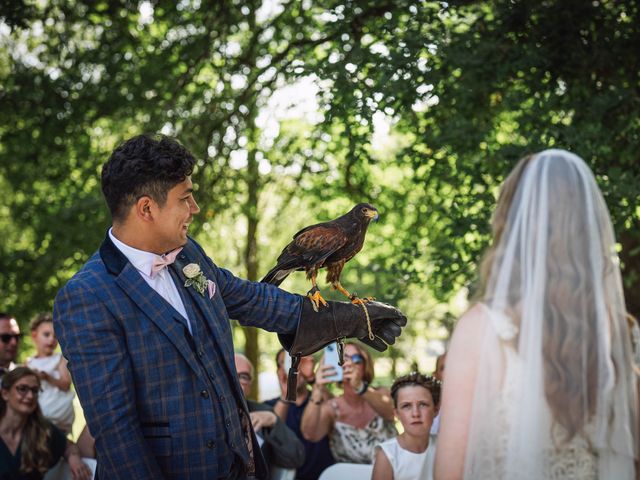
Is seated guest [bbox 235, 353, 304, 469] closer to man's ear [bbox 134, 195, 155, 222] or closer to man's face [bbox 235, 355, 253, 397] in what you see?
man's face [bbox 235, 355, 253, 397]

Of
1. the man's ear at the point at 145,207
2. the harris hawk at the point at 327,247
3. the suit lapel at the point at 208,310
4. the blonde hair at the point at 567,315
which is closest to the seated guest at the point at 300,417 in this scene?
the harris hawk at the point at 327,247

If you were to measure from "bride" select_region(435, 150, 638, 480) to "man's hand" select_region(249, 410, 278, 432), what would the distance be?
3140mm

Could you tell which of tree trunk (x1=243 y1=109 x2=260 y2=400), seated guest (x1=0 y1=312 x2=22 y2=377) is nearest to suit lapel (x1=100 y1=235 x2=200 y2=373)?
seated guest (x1=0 y1=312 x2=22 y2=377)

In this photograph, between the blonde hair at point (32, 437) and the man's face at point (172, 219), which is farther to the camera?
the blonde hair at point (32, 437)

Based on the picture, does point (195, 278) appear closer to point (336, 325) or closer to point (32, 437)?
point (336, 325)

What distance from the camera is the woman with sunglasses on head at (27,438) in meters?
5.55

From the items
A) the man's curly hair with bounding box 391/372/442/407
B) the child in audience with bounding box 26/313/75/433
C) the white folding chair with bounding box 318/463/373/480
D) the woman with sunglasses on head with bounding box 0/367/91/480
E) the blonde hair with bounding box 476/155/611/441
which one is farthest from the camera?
the child in audience with bounding box 26/313/75/433

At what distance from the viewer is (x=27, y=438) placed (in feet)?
18.6

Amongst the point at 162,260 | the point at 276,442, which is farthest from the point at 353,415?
the point at 162,260

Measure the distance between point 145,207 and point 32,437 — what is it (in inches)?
136

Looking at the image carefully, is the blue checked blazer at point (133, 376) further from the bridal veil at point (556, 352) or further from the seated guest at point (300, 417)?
the seated guest at point (300, 417)

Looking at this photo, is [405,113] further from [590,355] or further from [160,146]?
[590,355]

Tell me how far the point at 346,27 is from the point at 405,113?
0.97 meters

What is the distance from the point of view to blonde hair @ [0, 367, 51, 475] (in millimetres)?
5566
